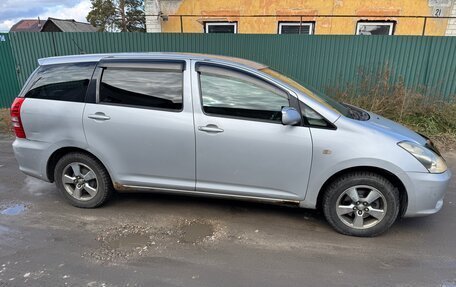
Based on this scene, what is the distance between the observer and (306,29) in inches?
418

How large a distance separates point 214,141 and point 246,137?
332 millimetres

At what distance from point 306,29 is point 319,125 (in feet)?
28.1

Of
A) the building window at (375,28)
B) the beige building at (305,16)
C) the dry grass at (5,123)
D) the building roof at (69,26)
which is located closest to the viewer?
the dry grass at (5,123)

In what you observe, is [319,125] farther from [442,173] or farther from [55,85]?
[55,85]

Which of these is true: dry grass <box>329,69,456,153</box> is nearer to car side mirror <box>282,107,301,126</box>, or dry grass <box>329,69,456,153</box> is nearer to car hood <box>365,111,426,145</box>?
car hood <box>365,111,426,145</box>

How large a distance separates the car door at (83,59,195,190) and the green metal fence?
5362 mm

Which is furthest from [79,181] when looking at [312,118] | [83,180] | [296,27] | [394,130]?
[296,27]

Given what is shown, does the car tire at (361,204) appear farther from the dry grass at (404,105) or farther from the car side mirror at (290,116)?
the dry grass at (404,105)

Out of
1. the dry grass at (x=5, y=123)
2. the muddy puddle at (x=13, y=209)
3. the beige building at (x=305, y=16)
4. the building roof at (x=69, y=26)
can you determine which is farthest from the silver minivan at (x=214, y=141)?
the building roof at (x=69, y=26)

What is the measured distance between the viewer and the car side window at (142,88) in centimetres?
335

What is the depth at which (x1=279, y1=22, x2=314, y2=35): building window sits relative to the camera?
1052 centimetres

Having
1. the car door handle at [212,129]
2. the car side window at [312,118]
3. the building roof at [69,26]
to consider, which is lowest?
the car door handle at [212,129]

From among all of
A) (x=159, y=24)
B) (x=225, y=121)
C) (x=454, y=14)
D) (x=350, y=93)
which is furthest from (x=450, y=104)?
(x=159, y=24)

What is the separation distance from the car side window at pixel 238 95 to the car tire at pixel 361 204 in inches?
36.7
